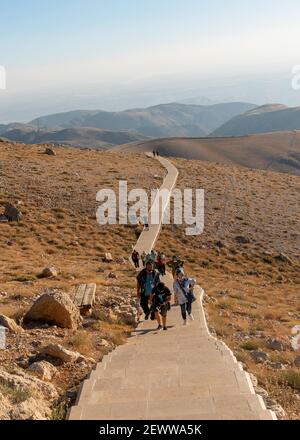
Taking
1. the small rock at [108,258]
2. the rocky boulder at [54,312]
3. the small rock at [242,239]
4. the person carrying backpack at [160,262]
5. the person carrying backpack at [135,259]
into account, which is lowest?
the small rock at [242,239]

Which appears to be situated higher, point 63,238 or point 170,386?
point 170,386

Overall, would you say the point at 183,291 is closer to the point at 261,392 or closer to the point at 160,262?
the point at 261,392

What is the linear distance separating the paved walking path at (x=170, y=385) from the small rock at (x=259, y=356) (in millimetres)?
1300

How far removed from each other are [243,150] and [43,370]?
451ft

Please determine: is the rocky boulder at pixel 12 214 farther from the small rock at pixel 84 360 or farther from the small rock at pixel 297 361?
the small rock at pixel 297 361

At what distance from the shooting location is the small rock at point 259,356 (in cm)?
1253

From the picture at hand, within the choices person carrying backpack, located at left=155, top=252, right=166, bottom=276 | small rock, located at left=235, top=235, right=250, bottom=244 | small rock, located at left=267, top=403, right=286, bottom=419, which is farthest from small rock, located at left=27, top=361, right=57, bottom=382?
small rock, located at left=235, top=235, right=250, bottom=244

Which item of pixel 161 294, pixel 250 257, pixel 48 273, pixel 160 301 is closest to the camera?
pixel 160 301

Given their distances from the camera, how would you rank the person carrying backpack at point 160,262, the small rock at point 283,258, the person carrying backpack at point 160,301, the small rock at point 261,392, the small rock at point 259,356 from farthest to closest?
the small rock at point 283,258 → the person carrying backpack at point 160,262 → the person carrying backpack at point 160,301 → the small rock at point 259,356 → the small rock at point 261,392

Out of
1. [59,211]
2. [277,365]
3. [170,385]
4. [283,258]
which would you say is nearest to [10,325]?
[170,385]

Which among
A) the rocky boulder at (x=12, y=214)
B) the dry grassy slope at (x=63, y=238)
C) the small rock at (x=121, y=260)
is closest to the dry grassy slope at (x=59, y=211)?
the dry grassy slope at (x=63, y=238)

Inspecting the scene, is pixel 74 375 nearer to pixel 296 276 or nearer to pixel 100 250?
pixel 100 250

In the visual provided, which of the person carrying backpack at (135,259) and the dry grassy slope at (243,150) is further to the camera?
the dry grassy slope at (243,150)

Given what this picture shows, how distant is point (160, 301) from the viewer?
1399cm
